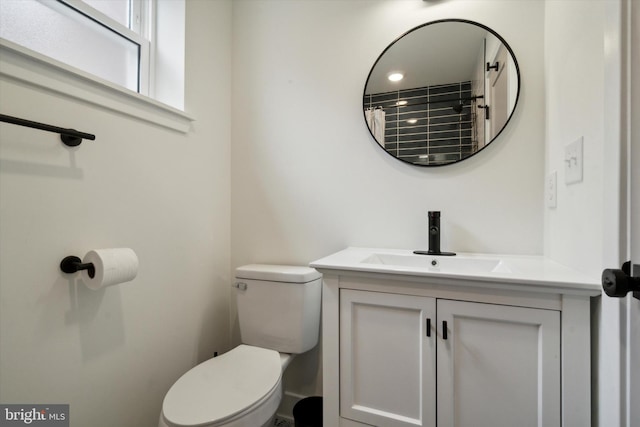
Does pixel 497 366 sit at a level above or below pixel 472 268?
below

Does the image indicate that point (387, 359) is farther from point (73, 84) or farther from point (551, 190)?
point (73, 84)

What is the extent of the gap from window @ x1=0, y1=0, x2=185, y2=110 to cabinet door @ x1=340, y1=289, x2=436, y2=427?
1256 mm

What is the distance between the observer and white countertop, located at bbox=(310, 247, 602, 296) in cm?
81

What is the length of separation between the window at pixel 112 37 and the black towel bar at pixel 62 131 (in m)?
0.23

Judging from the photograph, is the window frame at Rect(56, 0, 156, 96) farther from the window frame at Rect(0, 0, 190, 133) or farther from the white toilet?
the white toilet

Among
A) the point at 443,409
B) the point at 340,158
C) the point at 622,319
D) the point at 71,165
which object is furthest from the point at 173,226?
the point at 622,319

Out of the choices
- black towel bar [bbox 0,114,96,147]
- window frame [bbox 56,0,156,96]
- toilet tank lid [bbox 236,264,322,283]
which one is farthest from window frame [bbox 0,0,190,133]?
toilet tank lid [bbox 236,264,322,283]

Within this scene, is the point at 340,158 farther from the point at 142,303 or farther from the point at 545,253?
the point at 142,303

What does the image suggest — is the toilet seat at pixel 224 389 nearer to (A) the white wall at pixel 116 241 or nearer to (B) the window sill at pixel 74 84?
(A) the white wall at pixel 116 241

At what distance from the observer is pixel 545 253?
3.99 feet

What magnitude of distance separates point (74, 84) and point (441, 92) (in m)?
1.44

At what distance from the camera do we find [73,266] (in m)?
0.97

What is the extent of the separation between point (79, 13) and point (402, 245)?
5.46 feet

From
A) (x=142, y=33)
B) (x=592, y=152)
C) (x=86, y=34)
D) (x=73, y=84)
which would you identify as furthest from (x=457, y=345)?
(x=142, y=33)
